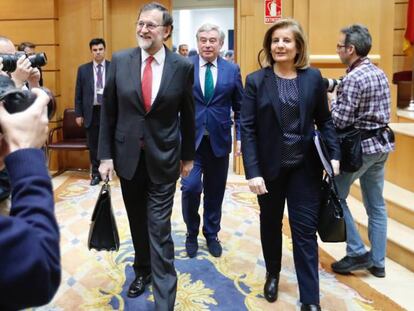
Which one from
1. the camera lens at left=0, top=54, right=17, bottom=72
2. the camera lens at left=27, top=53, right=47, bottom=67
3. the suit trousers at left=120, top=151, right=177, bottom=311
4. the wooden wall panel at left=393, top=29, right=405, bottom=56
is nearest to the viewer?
the camera lens at left=0, top=54, right=17, bottom=72

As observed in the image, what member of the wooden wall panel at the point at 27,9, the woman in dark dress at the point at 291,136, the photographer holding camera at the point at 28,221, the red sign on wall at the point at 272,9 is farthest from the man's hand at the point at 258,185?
the wooden wall panel at the point at 27,9

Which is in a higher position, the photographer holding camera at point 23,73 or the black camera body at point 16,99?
the photographer holding camera at point 23,73

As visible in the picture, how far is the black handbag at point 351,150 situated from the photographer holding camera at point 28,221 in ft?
7.34

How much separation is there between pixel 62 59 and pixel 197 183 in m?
3.90

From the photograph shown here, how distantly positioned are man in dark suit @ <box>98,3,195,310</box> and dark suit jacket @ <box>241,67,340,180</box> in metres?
0.37

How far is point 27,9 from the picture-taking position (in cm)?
624

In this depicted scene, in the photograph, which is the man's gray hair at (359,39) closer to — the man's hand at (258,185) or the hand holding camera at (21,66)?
the man's hand at (258,185)

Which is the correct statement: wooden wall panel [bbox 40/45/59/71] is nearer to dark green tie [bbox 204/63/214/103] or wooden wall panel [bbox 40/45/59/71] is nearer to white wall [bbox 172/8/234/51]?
dark green tie [bbox 204/63/214/103]

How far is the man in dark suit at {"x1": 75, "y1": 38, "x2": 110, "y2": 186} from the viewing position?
18.5 ft

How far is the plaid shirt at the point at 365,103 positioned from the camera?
113 inches

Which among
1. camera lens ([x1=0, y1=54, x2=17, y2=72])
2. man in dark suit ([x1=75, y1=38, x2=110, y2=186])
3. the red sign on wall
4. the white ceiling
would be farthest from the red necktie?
the white ceiling

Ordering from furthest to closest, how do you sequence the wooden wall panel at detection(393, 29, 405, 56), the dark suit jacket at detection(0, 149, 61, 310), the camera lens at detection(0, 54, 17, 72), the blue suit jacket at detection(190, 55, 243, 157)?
the wooden wall panel at detection(393, 29, 405, 56)
the blue suit jacket at detection(190, 55, 243, 157)
the camera lens at detection(0, 54, 17, 72)
the dark suit jacket at detection(0, 149, 61, 310)

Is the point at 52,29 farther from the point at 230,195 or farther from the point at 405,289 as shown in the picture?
the point at 405,289

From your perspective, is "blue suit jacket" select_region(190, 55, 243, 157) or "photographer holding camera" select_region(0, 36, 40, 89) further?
"blue suit jacket" select_region(190, 55, 243, 157)
